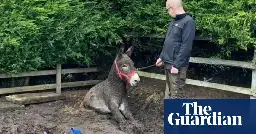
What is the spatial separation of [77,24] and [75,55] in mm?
536

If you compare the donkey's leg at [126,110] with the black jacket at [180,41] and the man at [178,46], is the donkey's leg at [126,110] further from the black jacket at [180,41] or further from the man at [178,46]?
the black jacket at [180,41]

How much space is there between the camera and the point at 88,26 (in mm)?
8094

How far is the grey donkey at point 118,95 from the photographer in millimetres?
6917

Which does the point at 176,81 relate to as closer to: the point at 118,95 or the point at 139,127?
the point at 139,127

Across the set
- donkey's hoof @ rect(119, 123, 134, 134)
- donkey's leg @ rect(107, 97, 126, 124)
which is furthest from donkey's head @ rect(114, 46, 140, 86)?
donkey's hoof @ rect(119, 123, 134, 134)

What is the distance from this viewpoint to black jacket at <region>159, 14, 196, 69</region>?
6258 millimetres

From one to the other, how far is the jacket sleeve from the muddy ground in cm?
120

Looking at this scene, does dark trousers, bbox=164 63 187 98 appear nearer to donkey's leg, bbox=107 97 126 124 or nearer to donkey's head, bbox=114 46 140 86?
donkey's head, bbox=114 46 140 86

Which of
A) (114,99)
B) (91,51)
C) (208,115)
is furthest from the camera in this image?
Answer: (91,51)

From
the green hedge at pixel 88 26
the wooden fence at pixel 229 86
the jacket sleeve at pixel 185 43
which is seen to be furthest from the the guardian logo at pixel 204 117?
the green hedge at pixel 88 26

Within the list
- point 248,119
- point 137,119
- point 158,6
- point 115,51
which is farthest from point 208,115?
point 115,51

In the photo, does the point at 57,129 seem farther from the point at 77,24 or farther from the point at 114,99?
the point at 77,24

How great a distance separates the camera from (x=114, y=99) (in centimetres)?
712

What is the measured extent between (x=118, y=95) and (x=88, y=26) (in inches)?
61.7
